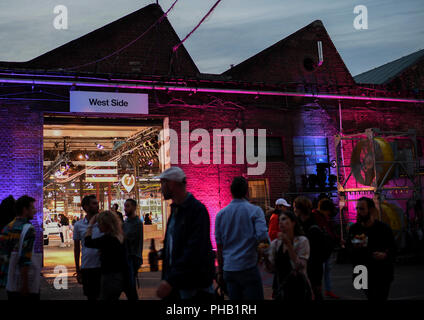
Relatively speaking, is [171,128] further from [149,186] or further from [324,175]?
[149,186]

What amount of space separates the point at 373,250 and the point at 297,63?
1428 centimetres

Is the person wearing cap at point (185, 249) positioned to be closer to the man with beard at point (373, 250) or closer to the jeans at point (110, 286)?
the jeans at point (110, 286)

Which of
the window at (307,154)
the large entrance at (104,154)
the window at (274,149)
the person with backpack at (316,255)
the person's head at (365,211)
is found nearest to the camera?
the person's head at (365,211)

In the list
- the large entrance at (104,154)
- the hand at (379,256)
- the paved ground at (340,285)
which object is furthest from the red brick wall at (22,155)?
the hand at (379,256)

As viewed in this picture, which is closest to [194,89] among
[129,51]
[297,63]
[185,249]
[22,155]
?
[129,51]

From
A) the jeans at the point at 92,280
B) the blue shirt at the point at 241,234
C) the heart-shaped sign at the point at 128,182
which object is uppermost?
the heart-shaped sign at the point at 128,182

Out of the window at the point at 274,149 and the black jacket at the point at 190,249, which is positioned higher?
the window at the point at 274,149

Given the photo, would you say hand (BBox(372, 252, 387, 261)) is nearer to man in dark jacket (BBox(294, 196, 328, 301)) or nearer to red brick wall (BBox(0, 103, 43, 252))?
man in dark jacket (BBox(294, 196, 328, 301))

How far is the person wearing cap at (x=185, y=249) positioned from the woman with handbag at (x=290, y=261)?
1353 millimetres

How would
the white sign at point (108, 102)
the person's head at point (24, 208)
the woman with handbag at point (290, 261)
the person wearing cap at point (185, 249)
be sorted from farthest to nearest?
the white sign at point (108, 102), the person's head at point (24, 208), the woman with handbag at point (290, 261), the person wearing cap at point (185, 249)

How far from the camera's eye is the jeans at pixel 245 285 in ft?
17.2

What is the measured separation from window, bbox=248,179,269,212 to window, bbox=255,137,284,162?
0.87m

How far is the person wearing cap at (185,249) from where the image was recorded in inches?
154

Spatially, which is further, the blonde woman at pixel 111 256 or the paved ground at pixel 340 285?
the paved ground at pixel 340 285
